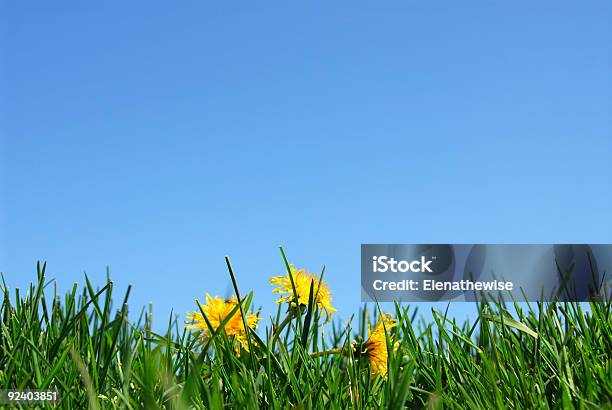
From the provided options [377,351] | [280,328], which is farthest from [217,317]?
[377,351]

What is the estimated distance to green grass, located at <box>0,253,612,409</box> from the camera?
1.64 meters

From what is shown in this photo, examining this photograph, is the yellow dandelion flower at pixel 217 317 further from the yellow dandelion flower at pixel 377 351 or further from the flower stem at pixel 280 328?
the yellow dandelion flower at pixel 377 351

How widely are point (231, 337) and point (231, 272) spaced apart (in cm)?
46

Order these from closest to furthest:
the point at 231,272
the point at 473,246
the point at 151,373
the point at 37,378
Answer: the point at 151,373 → the point at 231,272 → the point at 37,378 → the point at 473,246

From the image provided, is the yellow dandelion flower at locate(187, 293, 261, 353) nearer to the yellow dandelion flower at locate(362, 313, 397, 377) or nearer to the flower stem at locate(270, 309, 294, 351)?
the flower stem at locate(270, 309, 294, 351)

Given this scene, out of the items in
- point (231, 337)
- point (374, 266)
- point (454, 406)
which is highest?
point (374, 266)

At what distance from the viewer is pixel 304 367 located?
73.0 inches

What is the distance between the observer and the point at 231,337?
1.98 metres

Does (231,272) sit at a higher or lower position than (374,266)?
lower

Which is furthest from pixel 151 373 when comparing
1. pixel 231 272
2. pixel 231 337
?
pixel 231 337

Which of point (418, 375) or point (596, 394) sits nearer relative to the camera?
point (596, 394)

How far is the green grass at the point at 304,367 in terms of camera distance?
1.64m

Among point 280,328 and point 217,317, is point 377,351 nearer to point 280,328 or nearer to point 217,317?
point 280,328

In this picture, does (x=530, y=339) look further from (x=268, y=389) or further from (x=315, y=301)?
(x=268, y=389)
